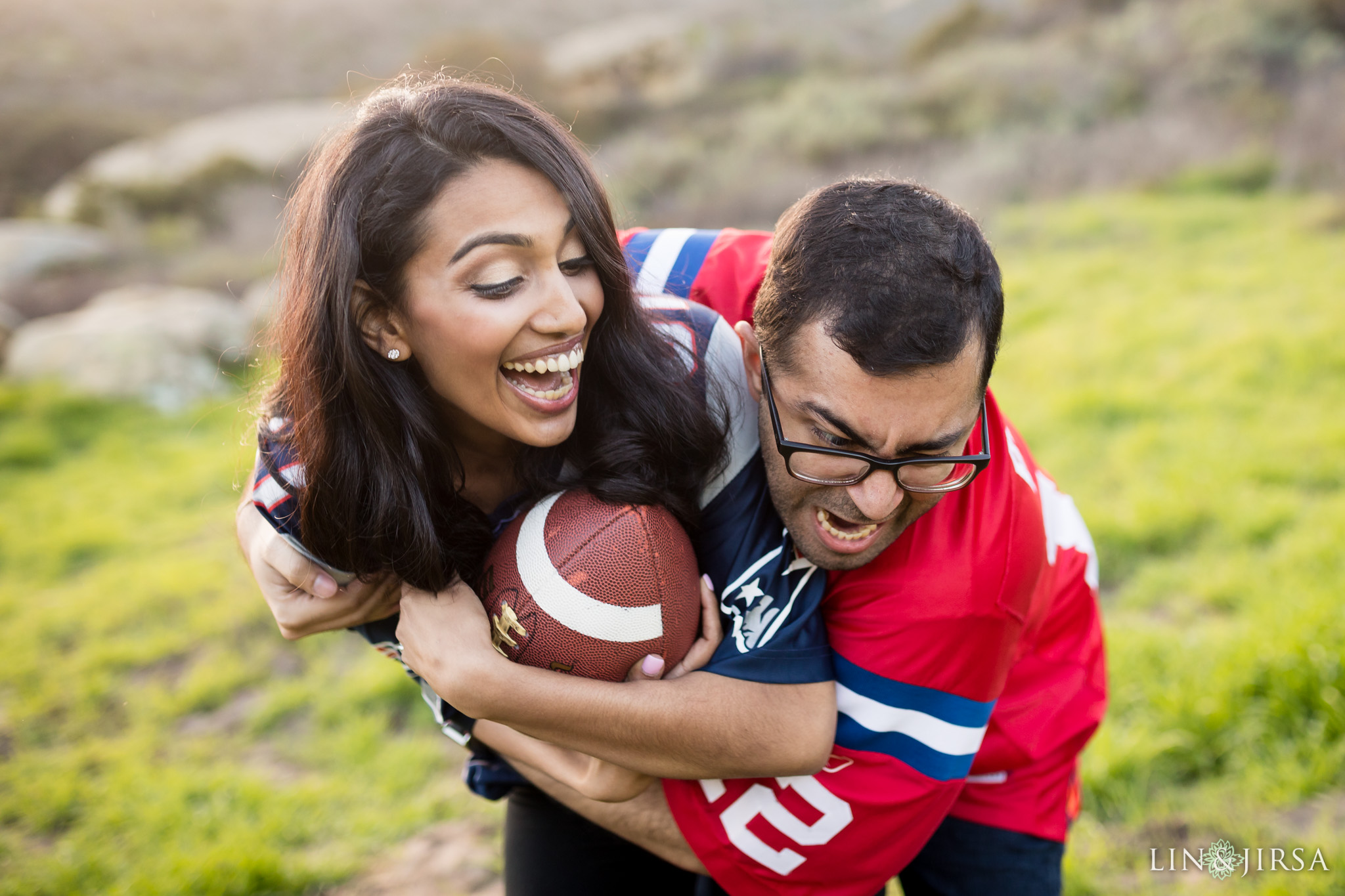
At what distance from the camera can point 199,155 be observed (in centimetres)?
1727

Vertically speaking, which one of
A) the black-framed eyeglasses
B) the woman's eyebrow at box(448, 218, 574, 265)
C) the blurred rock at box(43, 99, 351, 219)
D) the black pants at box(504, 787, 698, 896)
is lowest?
the blurred rock at box(43, 99, 351, 219)

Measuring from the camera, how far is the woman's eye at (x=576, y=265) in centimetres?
229

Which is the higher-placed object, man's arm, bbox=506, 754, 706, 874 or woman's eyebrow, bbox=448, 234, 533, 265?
woman's eyebrow, bbox=448, 234, 533, 265

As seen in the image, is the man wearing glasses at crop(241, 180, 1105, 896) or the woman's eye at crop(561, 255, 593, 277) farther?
the woman's eye at crop(561, 255, 593, 277)

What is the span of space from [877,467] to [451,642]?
1.16m

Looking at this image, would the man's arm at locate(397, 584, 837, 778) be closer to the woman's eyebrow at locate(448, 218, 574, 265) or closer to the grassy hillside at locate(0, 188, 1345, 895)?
the woman's eyebrow at locate(448, 218, 574, 265)

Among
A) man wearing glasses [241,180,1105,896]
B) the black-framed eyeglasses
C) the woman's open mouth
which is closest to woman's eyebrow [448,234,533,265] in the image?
the woman's open mouth

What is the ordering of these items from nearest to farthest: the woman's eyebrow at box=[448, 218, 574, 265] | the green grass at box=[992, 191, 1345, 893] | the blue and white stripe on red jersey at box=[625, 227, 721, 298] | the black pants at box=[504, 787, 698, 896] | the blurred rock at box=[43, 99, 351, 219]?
the woman's eyebrow at box=[448, 218, 574, 265] → the black pants at box=[504, 787, 698, 896] → the blue and white stripe on red jersey at box=[625, 227, 721, 298] → the green grass at box=[992, 191, 1345, 893] → the blurred rock at box=[43, 99, 351, 219]

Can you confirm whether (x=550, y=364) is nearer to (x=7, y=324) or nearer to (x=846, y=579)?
(x=846, y=579)

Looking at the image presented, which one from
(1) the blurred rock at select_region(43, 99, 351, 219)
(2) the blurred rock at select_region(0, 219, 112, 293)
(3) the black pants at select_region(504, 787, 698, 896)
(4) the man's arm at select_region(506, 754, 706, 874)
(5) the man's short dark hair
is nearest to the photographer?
(5) the man's short dark hair

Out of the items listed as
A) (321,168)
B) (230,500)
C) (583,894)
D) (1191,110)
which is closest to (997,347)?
(321,168)

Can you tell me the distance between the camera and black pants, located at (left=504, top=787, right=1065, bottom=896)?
2.59 m

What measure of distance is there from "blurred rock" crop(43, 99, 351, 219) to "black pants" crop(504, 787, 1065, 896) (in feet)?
49.5

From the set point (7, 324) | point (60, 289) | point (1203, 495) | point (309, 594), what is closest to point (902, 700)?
point (309, 594)
